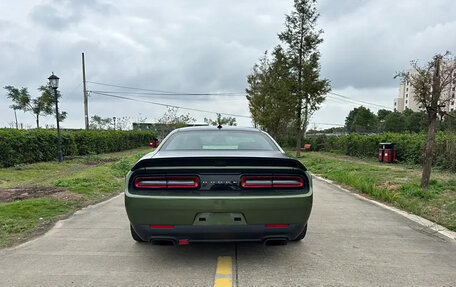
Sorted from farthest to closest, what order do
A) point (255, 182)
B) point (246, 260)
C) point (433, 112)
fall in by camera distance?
point (433, 112) → point (246, 260) → point (255, 182)

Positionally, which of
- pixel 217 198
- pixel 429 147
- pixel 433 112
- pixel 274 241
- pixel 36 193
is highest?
pixel 433 112

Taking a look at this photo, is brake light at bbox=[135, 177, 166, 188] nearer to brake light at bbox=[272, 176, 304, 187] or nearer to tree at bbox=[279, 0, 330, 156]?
brake light at bbox=[272, 176, 304, 187]

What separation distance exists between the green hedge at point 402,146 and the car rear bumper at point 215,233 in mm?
7135

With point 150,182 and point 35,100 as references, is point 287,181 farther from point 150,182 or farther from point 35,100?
point 35,100

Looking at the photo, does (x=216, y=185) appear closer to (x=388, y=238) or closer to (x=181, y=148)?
(x=181, y=148)

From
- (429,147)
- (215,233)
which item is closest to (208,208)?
(215,233)

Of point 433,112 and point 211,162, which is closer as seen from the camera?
point 211,162

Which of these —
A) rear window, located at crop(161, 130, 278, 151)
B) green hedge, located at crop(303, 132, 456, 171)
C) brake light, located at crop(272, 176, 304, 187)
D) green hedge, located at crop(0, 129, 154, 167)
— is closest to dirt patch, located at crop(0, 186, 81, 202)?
rear window, located at crop(161, 130, 278, 151)

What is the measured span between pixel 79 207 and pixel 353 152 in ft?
68.5

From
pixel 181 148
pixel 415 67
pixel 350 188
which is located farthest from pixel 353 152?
pixel 181 148

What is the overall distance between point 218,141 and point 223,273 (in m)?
1.76

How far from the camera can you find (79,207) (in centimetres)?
654

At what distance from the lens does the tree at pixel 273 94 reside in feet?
70.4

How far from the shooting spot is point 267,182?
11.0 ft
